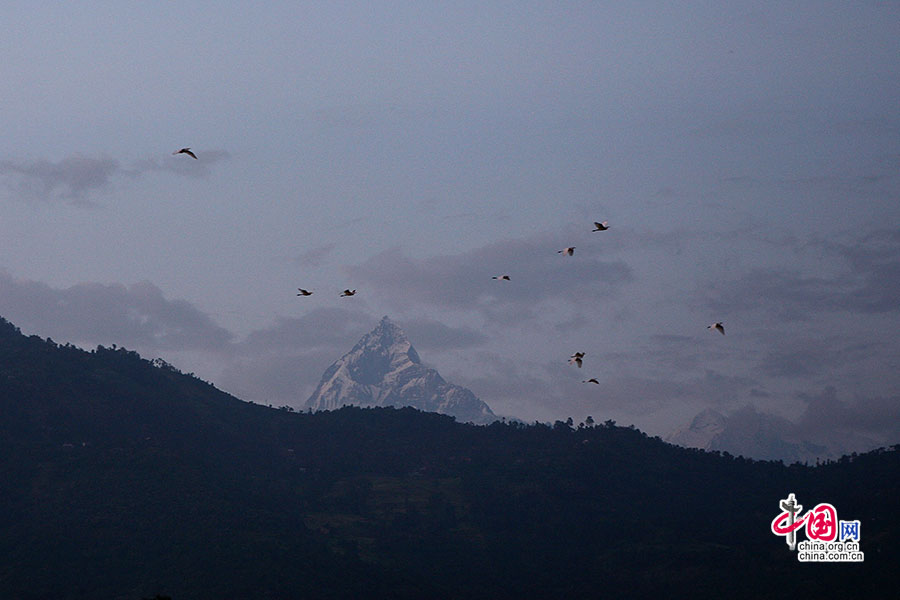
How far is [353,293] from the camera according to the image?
374ft

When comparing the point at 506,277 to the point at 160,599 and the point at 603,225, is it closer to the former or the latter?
the point at 603,225

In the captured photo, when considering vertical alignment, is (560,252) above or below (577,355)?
above

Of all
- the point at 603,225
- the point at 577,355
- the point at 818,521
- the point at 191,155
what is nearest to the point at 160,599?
the point at 191,155

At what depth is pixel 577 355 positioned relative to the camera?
98000 millimetres

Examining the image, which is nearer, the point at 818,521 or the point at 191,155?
the point at 191,155

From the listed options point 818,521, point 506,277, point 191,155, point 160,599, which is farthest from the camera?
point 818,521

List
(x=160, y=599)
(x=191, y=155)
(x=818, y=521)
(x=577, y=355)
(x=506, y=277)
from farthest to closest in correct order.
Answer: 1. (x=818, y=521)
2. (x=506, y=277)
3. (x=577, y=355)
4. (x=191, y=155)
5. (x=160, y=599)

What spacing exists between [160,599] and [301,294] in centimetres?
4792

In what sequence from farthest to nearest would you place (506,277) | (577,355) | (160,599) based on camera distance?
(506,277) < (577,355) < (160,599)

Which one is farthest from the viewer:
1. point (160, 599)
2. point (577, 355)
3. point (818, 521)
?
point (818, 521)

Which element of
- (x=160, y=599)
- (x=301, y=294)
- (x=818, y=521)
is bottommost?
(x=160, y=599)

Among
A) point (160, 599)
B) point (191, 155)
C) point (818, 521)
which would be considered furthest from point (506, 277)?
point (818, 521)

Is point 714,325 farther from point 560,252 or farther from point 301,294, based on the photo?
point 301,294

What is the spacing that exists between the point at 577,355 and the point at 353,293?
27.0m
